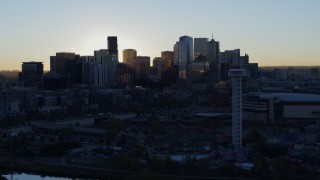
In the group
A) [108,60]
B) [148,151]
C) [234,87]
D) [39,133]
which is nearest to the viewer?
[148,151]

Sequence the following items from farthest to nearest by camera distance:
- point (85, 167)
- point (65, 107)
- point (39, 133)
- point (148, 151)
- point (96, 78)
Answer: point (96, 78) → point (65, 107) → point (39, 133) → point (148, 151) → point (85, 167)

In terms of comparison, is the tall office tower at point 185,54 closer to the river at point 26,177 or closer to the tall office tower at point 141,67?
the tall office tower at point 141,67

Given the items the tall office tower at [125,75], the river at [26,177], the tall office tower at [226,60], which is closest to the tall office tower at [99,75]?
the tall office tower at [125,75]

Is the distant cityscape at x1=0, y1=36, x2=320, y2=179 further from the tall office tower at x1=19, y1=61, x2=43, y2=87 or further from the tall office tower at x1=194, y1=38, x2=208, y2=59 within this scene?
the tall office tower at x1=194, y1=38, x2=208, y2=59

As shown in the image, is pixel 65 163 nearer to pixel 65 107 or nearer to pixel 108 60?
pixel 65 107

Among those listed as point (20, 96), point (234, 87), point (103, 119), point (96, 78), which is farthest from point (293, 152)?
point (96, 78)

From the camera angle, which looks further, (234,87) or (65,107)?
(65,107)
